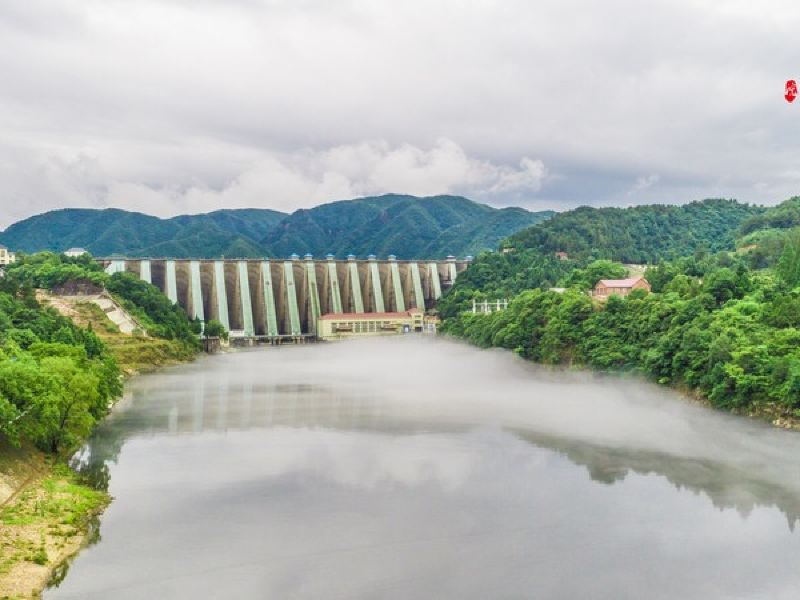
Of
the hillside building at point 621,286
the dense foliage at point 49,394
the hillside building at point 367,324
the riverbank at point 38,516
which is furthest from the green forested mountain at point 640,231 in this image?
the riverbank at point 38,516

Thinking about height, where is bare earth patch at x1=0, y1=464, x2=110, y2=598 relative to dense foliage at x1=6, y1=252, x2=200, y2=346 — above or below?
below

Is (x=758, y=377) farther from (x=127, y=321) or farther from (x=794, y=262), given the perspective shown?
(x=127, y=321)

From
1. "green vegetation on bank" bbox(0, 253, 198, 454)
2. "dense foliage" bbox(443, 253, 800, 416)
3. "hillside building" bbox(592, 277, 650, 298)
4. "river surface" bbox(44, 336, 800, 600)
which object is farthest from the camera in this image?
"hillside building" bbox(592, 277, 650, 298)

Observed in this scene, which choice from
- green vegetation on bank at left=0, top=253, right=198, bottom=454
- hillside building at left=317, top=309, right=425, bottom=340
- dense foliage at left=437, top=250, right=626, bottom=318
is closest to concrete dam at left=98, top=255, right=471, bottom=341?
hillside building at left=317, top=309, right=425, bottom=340

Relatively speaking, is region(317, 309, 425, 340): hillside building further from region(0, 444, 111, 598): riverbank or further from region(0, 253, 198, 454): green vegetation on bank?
region(0, 444, 111, 598): riverbank

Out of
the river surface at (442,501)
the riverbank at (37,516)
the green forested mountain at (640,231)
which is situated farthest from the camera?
the green forested mountain at (640,231)

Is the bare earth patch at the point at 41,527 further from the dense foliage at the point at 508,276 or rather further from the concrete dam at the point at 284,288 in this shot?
the concrete dam at the point at 284,288

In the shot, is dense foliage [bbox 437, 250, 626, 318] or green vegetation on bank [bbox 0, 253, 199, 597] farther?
dense foliage [bbox 437, 250, 626, 318]
